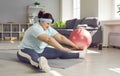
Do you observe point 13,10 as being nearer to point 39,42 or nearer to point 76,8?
point 76,8

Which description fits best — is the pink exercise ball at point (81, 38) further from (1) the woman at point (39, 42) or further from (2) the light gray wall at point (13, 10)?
(2) the light gray wall at point (13, 10)

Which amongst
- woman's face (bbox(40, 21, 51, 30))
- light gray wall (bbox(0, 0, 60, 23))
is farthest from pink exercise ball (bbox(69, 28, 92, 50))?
light gray wall (bbox(0, 0, 60, 23))

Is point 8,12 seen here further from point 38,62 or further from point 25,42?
point 38,62

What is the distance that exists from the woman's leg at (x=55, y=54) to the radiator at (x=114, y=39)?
2618 millimetres

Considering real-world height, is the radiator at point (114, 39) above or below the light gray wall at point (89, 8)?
below

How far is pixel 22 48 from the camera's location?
364 centimetres

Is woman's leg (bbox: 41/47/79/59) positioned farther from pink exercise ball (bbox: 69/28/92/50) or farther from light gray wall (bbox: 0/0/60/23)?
light gray wall (bbox: 0/0/60/23)

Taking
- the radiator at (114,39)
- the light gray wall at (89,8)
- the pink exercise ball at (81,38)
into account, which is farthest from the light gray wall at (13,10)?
the pink exercise ball at (81,38)

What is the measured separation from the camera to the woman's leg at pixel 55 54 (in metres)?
3.96

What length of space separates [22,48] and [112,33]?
3.76m

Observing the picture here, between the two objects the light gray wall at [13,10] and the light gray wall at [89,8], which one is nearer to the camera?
the light gray wall at [89,8]

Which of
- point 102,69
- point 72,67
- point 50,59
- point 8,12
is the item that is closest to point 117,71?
point 102,69

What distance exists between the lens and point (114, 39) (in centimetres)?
663

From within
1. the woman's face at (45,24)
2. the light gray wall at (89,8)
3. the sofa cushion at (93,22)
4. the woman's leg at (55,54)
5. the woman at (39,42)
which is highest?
the light gray wall at (89,8)
